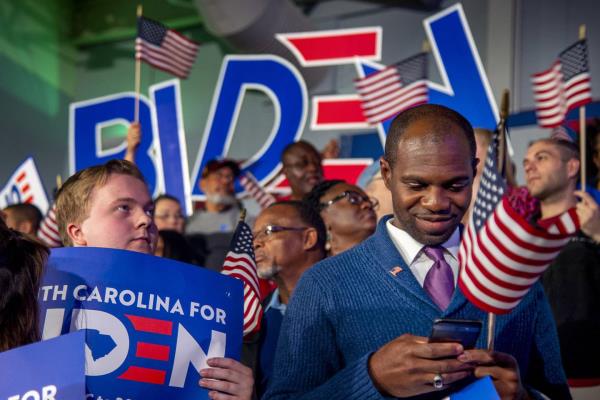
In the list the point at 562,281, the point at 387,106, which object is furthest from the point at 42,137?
the point at 562,281

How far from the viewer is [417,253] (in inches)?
86.9

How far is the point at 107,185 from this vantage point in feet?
8.68

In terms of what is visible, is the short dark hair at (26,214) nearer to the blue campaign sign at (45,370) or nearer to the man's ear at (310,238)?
the man's ear at (310,238)

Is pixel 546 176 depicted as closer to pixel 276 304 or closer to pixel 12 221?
pixel 276 304

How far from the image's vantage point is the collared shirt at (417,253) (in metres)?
2.21

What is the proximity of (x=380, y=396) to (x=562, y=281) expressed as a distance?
2.40m

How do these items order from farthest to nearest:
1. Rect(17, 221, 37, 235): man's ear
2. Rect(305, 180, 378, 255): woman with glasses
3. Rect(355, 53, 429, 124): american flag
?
Rect(355, 53, 429, 124): american flag, Rect(17, 221, 37, 235): man's ear, Rect(305, 180, 378, 255): woman with glasses

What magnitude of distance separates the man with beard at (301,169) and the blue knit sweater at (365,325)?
12.3 feet

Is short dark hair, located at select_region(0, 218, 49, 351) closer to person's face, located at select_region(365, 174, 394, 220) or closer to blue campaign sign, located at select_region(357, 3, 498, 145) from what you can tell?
person's face, located at select_region(365, 174, 394, 220)

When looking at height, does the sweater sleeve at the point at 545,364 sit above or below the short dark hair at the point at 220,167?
below

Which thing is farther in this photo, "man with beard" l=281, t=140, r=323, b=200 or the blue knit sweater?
"man with beard" l=281, t=140, r=323, b=200

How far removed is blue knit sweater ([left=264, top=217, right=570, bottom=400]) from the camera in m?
2.10

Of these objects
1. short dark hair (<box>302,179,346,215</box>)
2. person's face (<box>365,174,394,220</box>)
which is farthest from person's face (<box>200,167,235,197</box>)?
person's face (<box>365,174,394,220</box>)

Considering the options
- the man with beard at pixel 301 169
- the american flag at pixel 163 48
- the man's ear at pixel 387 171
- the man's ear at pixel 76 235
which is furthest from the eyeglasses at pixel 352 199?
the american flag at pixel 163 48
